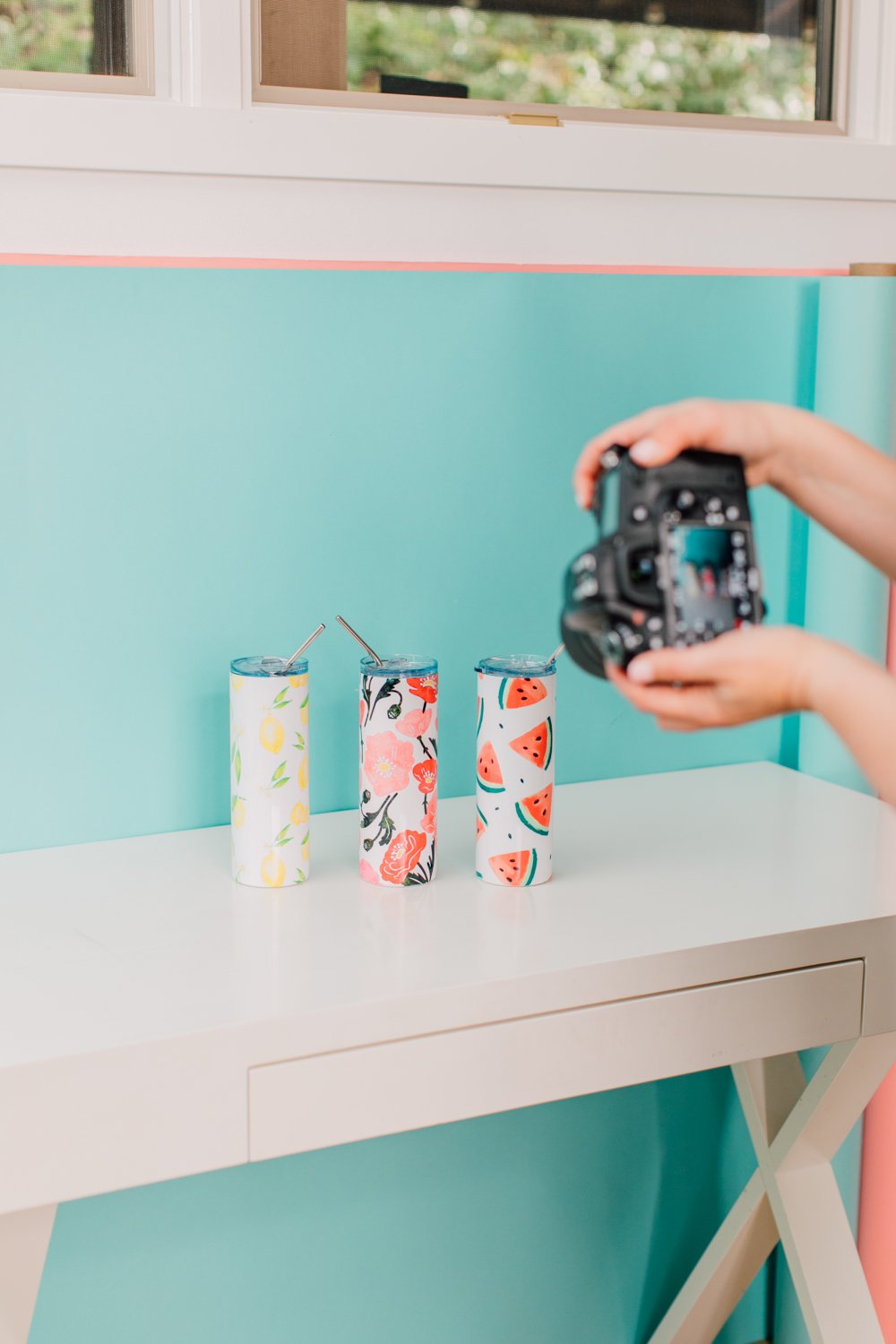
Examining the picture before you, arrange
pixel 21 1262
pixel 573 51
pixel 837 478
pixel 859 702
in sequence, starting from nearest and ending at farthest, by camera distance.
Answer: pixel 859 702
pixel 21 1262
pixel 837 478
pixel 573 51

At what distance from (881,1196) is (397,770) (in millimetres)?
785

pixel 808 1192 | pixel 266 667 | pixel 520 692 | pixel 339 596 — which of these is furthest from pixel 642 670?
pixel 808 1192

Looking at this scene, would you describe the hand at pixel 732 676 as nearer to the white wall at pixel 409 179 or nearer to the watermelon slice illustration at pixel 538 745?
the watermelon slice illustration at pixel 538 745

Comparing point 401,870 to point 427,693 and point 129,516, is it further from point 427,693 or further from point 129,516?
point 129,516

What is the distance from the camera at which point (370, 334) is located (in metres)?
1.26

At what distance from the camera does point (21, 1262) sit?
89 centimetres

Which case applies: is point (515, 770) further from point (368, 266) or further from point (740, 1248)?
point (740, 1248)

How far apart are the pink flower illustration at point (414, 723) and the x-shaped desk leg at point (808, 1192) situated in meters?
0.46

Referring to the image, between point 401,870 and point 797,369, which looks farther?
point 797,369

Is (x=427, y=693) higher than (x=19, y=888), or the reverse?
(x=427, y=693)

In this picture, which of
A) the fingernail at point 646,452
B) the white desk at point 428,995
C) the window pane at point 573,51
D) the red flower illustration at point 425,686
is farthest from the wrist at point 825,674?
the window pane at point 573,51

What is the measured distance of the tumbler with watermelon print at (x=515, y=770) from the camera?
111cm

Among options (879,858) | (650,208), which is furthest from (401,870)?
(650,208)

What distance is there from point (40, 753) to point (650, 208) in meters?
0.79
